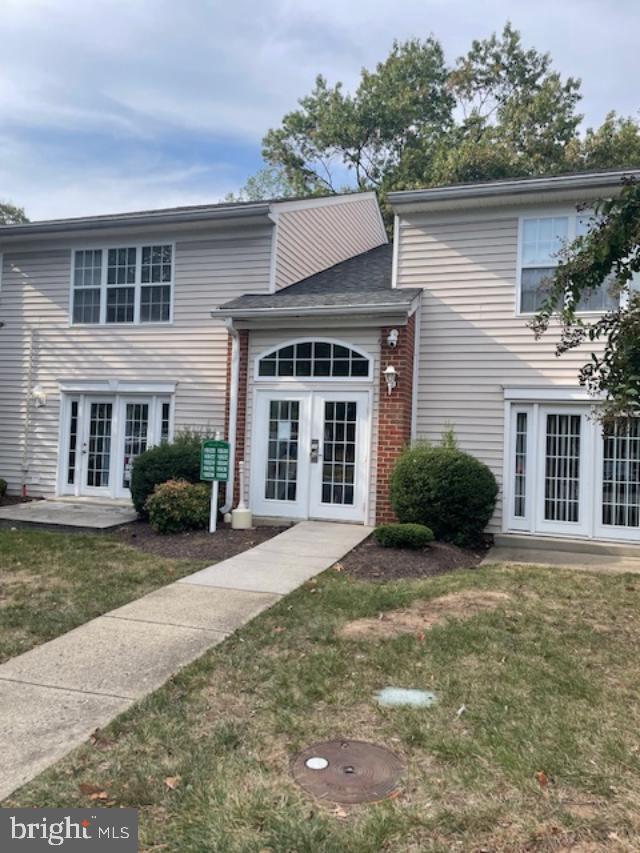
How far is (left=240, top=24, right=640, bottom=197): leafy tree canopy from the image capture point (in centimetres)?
2434

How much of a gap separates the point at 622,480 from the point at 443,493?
9.57ft

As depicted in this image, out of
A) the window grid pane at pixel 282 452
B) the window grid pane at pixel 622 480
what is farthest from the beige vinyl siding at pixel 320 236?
the window grid pane at pixel 622 480

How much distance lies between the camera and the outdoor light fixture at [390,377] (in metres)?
9.52

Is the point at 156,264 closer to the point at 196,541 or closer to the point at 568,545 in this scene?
the point at 196,541

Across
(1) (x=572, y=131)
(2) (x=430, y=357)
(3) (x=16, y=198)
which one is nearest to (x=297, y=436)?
(2) (x=430, y=357)

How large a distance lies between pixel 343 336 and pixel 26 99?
894cm

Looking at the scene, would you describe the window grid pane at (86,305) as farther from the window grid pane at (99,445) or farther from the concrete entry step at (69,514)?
the concrete entry step at (69,514)

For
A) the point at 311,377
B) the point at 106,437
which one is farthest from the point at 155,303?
the point at 311,377

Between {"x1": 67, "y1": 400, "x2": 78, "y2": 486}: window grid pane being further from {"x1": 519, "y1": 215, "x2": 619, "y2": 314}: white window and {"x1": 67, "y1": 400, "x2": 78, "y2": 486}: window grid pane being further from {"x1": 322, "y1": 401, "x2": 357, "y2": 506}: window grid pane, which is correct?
{"x1": 519, "y1": 215, "x2": 619, "y2": 314}: white window

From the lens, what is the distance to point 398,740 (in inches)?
133

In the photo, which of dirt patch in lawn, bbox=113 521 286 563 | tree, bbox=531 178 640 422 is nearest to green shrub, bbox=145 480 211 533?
dirt patch in lawn, bbox=113 521 286 563

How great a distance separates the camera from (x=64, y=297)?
12703 mm

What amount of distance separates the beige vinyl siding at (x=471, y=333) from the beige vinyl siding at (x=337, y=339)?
98cm

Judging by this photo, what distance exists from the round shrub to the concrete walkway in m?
1.89
